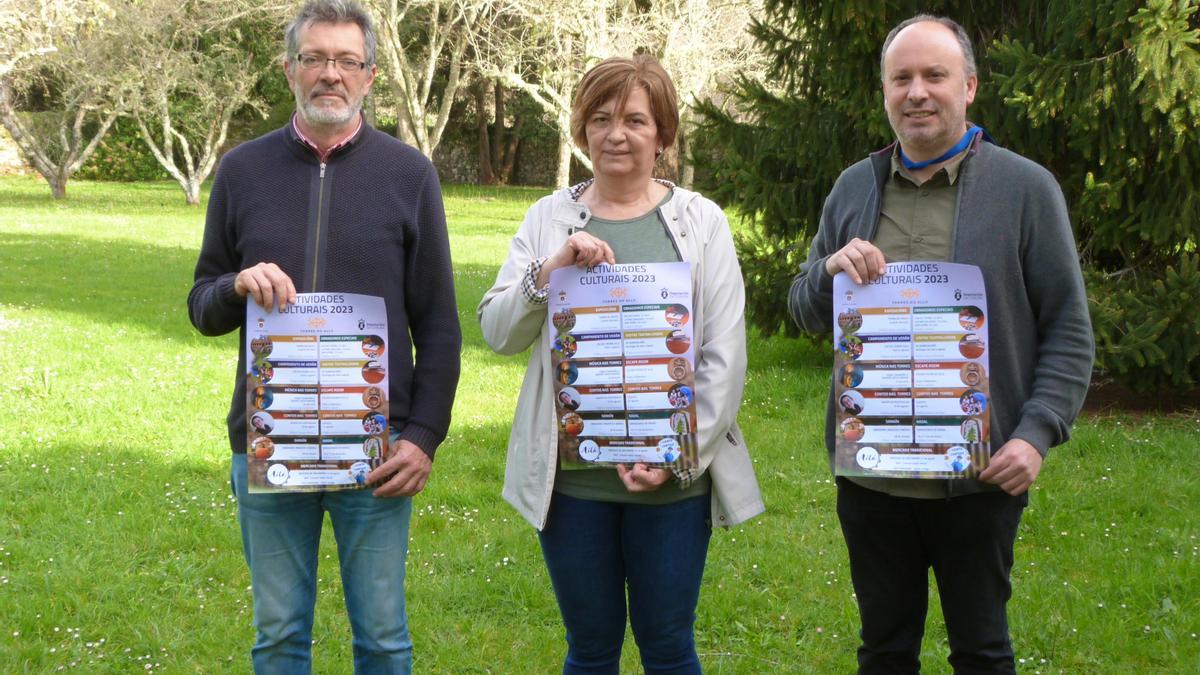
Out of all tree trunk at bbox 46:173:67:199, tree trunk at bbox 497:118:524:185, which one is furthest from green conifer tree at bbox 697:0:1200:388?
tree trunk at bbox 497:118:524:185

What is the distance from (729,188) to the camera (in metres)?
9.19

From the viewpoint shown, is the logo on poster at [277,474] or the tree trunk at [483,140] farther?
the tree trunk at [483,140]

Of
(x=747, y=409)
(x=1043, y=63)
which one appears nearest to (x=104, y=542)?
(x=747, y=409)

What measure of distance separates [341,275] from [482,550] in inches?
115

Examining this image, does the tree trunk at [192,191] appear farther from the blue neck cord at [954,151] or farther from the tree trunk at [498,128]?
the blue neck cord at [954,151]

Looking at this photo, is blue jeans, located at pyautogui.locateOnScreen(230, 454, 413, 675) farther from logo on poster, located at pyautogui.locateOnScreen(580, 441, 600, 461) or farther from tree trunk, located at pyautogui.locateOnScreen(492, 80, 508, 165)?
tree trunk, located at pyautogui.locateOnScreen(492, 80, 508, 165)

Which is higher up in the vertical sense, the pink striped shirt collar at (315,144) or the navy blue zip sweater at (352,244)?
the pink striped shirt collar at (315,144)

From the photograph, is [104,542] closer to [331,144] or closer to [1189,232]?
[331,144]

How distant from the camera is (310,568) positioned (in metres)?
Result: 3.21

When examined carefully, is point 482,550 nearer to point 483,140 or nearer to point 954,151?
point 954,151

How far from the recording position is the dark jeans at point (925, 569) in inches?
119

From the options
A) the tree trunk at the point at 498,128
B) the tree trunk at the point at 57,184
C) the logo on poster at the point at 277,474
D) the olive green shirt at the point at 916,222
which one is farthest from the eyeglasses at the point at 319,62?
the tree trunk at the point at 498,128

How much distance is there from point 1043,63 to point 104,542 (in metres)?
6.19

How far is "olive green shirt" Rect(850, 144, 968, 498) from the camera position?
2994 millimetres
